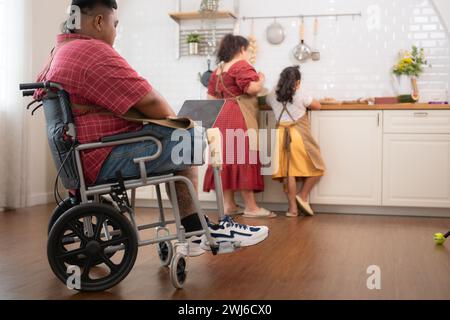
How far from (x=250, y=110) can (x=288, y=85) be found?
32 centimetres

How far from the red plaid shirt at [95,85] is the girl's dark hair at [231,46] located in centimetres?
205

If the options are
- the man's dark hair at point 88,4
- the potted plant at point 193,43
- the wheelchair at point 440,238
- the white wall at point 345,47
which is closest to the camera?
the man's dark hair at point 88,4

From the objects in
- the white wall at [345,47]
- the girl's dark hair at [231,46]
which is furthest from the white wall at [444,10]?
the girl's dark hair at [231,46]

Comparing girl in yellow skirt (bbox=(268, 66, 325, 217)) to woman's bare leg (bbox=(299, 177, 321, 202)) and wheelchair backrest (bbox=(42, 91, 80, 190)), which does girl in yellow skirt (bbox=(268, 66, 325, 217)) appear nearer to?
woman's bare leg (bbox=(299, 177, 321, 202))

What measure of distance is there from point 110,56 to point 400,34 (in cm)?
349

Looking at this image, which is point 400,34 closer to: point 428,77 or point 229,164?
point 428,77

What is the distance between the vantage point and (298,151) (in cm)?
411

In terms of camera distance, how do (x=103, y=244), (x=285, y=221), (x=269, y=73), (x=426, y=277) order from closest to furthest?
(x=103, y=244) < (x=426, y=277) < (x=285, y=221) < (x=269, y=73)

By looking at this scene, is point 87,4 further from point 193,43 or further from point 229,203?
point 193,43

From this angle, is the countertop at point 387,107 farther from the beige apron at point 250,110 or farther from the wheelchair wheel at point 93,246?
the wheelchair wheel at point 93,246

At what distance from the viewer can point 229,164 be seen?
4.10 metres

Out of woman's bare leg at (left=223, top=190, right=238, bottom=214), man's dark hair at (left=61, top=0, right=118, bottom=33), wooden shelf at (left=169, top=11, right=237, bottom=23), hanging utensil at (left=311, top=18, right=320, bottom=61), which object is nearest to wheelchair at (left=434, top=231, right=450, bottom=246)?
woman's bare leg at (left=223, top=190, right=238, bottom=214)

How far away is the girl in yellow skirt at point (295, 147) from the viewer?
4.09m
